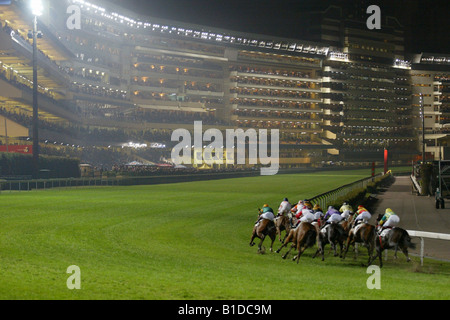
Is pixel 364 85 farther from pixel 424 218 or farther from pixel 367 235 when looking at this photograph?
pixel 367 235

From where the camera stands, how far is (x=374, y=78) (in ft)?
494

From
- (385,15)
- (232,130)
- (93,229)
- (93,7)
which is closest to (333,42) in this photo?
(385,15)

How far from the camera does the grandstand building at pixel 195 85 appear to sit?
219 ft

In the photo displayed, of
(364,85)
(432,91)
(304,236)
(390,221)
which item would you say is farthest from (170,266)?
(432,91)

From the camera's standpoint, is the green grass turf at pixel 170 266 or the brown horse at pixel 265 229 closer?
the green grass turf at pixel 170 266

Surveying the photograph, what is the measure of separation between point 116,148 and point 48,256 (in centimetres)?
7052

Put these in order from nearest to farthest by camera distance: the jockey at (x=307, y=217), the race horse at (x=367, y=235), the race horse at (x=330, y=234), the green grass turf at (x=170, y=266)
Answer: the green grass turf at (x=170, y=266)
the race horse at (x=367, y=235)
the race horse at (x=330, y=234)
the jockey at (x=307, y=217)

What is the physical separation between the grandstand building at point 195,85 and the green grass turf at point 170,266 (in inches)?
1277

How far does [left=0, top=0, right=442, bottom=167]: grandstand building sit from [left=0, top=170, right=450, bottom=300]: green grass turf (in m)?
32.4

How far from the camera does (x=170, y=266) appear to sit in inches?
456

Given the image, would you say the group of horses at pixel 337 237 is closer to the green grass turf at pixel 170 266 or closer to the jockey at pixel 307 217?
the jockey at pixel 307 217

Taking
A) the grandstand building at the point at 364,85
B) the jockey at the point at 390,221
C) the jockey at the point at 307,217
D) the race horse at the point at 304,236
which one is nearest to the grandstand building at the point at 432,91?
the grandstand building at the point at 364,85

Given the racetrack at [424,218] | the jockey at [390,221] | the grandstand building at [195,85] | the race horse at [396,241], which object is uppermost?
the grandstand building at [195,85]

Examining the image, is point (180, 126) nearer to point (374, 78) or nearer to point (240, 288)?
point (374, 78)
